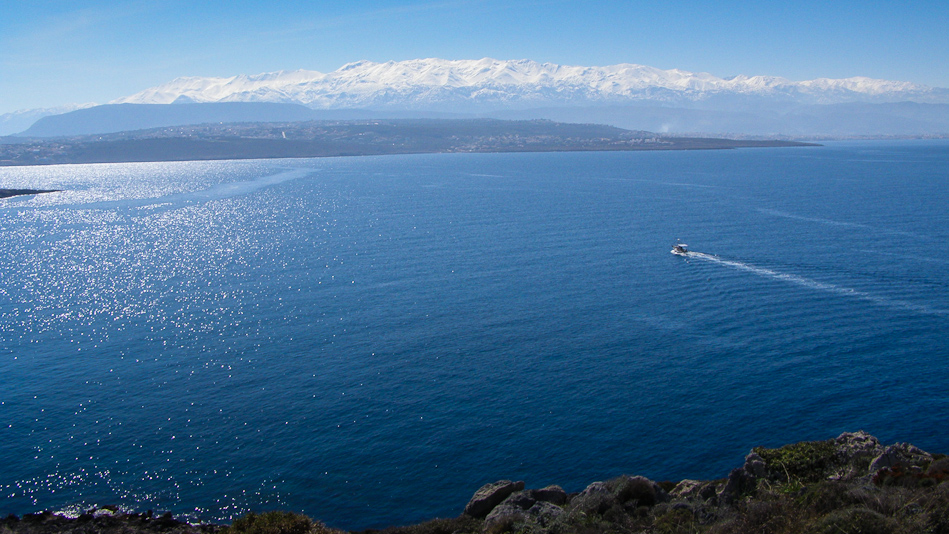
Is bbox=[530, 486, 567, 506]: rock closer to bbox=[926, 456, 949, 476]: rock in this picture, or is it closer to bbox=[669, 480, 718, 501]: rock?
bbox=[669, 480, 718, 501]: rock

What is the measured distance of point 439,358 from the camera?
41.2 m

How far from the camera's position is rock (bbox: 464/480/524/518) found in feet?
84.5

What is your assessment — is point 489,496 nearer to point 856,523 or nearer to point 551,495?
point 551,495

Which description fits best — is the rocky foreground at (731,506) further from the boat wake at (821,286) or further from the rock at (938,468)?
the boat wake at (821,286)

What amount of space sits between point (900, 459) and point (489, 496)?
16427mm

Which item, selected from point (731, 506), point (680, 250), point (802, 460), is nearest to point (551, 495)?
point (731, 506)

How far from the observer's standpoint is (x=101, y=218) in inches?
4272

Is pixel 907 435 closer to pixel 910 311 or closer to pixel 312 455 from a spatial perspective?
pixel 910 311

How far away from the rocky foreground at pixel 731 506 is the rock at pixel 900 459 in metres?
0.04

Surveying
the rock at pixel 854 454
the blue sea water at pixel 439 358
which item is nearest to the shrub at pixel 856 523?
the rock at pixel 854 454

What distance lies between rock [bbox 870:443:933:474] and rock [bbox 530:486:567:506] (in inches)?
475

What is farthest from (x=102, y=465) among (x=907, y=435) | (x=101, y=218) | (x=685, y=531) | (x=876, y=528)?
(x=101, y=218)

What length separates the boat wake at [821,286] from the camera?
4866 centimetres

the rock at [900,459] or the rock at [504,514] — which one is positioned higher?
the rock at [900,459]
